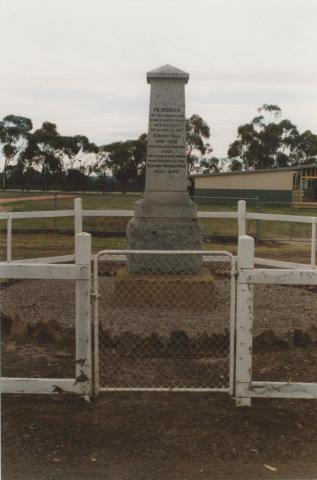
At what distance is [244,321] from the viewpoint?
4.04 metres

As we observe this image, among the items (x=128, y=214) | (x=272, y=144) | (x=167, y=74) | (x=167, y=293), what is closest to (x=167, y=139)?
(x=167, y=74)

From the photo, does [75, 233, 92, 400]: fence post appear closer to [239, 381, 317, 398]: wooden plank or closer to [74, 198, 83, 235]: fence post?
[239, 381, 317, 398]: wooden plank

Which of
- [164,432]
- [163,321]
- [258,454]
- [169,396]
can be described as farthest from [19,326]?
[258,454]

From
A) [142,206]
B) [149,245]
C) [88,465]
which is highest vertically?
[142,206]

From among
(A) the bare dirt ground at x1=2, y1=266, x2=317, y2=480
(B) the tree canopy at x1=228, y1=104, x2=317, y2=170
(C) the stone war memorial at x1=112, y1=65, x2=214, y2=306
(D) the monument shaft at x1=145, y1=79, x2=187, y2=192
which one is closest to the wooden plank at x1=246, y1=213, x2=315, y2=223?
(C) the stone war memorial at x1=112, y1=65, x2=214, y2=306

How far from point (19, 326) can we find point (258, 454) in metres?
3.15

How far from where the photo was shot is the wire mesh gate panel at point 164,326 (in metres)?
4.62

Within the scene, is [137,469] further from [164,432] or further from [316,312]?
[316,312]

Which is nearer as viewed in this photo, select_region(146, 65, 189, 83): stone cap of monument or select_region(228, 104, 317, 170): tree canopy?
select_region(146, 65, 189, 83): stone cap of monument

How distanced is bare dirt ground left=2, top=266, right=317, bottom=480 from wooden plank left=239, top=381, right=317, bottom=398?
0.39 ft

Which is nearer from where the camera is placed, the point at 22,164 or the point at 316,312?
the point at 316,312

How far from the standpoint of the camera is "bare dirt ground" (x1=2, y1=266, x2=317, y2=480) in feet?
10.8

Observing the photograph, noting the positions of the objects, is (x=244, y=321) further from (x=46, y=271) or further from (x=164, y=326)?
(x=164, y=326)

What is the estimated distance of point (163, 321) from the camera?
681cm
